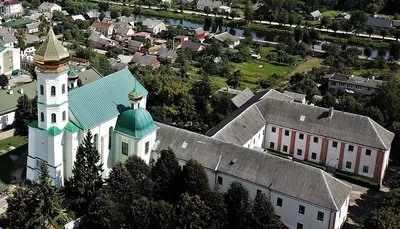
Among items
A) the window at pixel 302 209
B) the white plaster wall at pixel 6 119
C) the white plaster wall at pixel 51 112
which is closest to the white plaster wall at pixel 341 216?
the window at pixel 302 209

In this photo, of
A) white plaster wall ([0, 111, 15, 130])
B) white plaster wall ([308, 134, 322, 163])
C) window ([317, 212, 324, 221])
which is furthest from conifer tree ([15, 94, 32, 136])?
window ([317, 212, 324, 221])

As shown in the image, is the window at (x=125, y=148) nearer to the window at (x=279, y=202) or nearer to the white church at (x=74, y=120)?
the white church at (x=74, y=120)

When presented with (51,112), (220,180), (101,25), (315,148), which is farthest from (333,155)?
(101,25)

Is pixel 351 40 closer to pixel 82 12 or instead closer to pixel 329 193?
pixel 82 12

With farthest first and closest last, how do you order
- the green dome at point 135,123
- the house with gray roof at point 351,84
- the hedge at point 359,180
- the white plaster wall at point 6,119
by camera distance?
the house with gray roof at point 351,84 < the white plaster wall at point 6,119 < the hedge at point 359,180 < the green dome at point 135,123

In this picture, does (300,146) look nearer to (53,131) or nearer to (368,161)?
(368,161)
